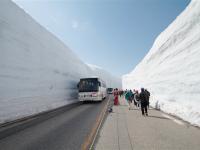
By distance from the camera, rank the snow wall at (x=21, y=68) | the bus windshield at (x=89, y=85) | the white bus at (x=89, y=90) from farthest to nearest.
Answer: the bus windshield at (x=89, y=85) < the white bus at (x=89, y=90) < the snow wall at (x=21, y=68)

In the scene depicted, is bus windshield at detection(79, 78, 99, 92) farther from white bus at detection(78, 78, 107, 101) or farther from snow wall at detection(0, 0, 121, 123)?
snow wall at detection(0, 0, 121, 123)

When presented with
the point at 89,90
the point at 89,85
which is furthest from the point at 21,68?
the point at 89,85

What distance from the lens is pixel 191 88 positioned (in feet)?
32.7

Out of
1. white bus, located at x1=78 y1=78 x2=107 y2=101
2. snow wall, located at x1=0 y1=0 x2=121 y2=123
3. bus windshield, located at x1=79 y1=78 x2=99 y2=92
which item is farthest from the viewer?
bus windshield, located at x1=79 y1=78 x2=99 y2=92

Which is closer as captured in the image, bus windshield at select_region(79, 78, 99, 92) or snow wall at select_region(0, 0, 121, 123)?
snow wall at select_region(0, 0, 121, 123)

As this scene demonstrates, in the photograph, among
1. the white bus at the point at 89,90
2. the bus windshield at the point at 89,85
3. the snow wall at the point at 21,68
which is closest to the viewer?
the snow wall at the point at 21,68

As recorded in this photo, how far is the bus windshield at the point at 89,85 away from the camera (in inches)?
806

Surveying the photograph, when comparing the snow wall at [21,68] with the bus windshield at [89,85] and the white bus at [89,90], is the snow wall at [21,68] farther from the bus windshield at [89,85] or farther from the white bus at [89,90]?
the bus windshield at [89,85]

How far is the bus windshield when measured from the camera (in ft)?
67.2

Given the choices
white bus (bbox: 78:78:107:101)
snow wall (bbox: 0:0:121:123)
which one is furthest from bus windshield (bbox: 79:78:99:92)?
snow wall (bbox: 0:0:121:123)

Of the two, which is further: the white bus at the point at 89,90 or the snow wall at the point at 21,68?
the white bus at the point at 89,90

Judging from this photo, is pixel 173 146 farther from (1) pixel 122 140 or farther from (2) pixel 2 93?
(2) pixel 2 93

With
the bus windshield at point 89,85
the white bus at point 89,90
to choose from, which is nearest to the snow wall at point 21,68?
the white bus at point 89,90

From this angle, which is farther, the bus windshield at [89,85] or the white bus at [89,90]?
the bus windshield at [89,85]
